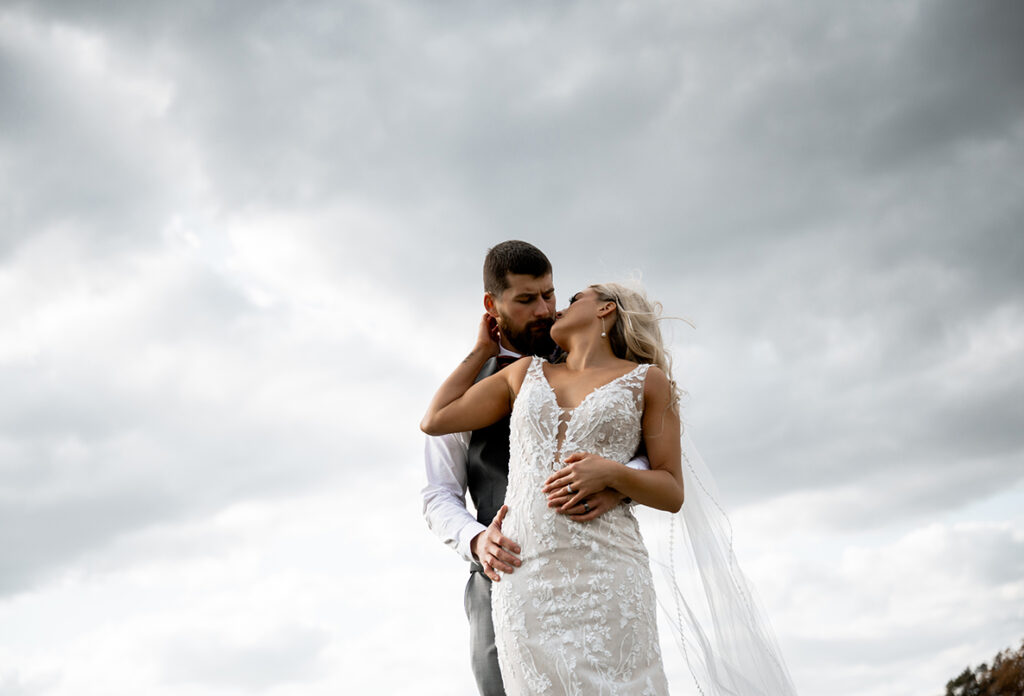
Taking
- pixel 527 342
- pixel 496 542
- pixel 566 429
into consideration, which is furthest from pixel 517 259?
pixel 496 542

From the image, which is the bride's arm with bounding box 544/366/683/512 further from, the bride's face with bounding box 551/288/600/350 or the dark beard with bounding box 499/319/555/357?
the dark beard with bounding box 499/319/555/357

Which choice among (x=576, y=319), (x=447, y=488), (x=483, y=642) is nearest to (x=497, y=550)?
(x=483, y=642)

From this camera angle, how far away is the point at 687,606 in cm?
525

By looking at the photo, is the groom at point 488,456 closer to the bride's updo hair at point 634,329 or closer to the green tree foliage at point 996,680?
the bride's updo hair at point 634,329

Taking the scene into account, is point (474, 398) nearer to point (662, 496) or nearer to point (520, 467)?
point (520, 467)

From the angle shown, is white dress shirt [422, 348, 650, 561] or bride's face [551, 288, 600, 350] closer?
bride's face [551, 288, 600, 350]

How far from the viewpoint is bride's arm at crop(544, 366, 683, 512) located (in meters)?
4.21

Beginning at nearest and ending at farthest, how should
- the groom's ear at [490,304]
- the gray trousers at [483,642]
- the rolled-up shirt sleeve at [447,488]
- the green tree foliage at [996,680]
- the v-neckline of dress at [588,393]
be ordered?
the v-neckline of dress at [588,393] → the gray trousers at [483,642] → the rolled-up shirt sleeve at [447,488] → the groom's ear at [490,304] → the green tree foliage at [996,680]

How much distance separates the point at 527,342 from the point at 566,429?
0.93 metres

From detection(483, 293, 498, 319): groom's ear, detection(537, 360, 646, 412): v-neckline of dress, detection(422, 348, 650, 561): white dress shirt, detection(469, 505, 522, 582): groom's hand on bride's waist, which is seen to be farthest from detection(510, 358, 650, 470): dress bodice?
detection(483, 293, 498, 319): groom's ear

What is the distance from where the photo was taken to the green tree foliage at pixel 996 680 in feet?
48.1

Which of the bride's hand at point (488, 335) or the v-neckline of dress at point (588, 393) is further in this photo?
the bride's hand at point (488, 335)

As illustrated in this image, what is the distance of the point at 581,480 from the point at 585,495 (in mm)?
84

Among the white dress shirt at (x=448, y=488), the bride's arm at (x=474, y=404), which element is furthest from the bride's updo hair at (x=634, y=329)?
the white dress shirt at (x=448, y=488)
